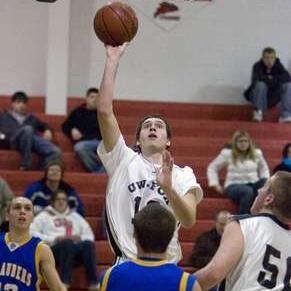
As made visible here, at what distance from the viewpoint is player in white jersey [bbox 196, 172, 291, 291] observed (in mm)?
3449

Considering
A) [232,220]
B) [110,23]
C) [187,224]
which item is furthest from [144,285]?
[110,23]

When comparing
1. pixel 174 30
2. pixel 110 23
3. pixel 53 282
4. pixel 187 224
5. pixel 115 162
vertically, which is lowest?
pixel 53 282

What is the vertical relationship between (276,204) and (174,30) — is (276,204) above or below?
below

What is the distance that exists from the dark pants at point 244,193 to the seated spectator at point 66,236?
161 centimetres

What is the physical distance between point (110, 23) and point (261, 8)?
706 cm

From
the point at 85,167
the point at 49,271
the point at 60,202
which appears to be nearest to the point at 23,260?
the point at 49,271

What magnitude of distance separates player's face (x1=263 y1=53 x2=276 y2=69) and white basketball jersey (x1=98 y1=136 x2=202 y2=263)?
22.4 feet

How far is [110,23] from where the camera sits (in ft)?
14.2

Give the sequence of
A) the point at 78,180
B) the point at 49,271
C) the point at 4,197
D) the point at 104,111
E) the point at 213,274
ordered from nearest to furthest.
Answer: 1. the point at 213,274
2. the point at 104,111
3. the point at 49,271
4. the point at 4,197
5. the point at 78,180

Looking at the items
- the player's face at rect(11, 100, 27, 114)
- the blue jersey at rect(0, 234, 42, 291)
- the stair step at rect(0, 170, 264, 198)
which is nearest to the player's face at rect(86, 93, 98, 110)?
the player's face at rect(11, 100, 27, 114)

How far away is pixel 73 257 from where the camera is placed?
7754mm

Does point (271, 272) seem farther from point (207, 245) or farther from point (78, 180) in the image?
point (78, 180)

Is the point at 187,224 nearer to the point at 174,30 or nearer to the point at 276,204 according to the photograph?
the point at 276,204

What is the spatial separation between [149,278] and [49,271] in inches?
69.4
